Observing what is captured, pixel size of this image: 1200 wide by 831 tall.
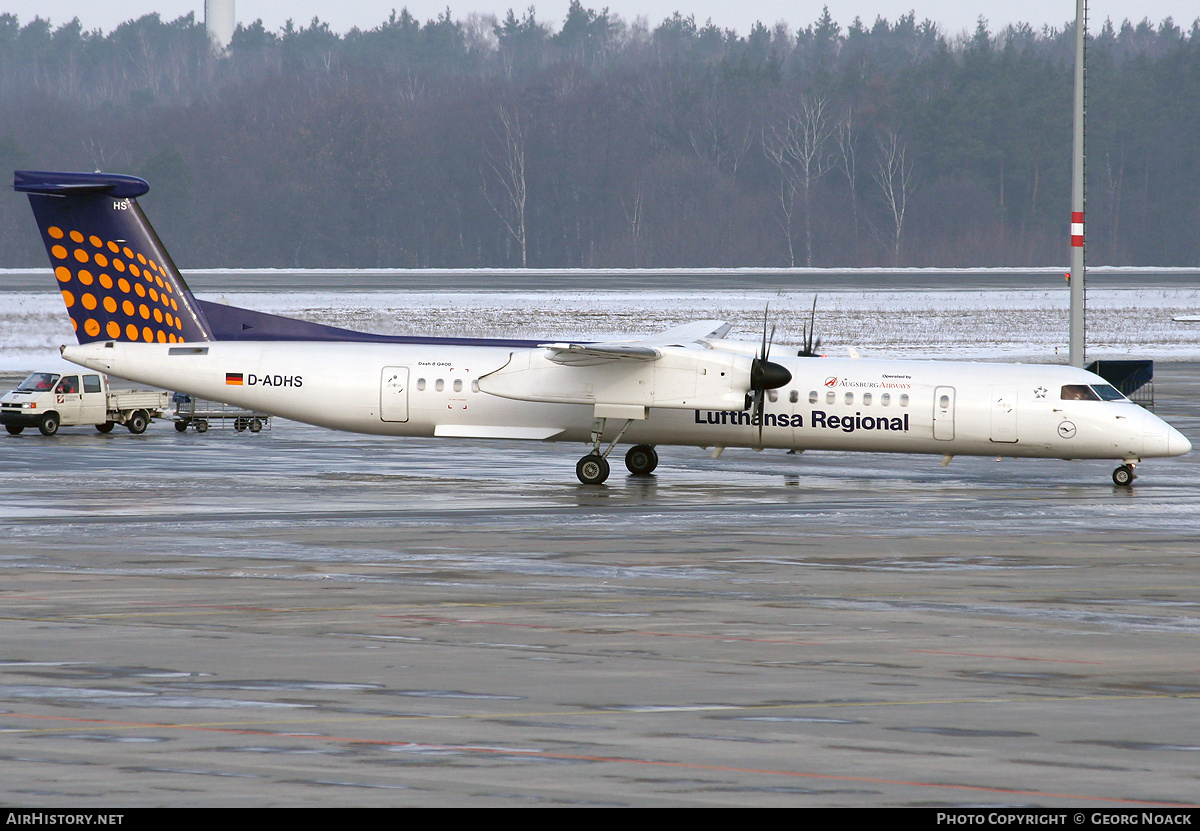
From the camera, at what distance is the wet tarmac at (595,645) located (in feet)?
27.9

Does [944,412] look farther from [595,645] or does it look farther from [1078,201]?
[595,645]

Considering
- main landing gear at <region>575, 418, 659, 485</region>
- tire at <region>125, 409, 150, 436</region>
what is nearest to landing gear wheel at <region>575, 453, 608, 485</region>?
main landing gear at <region>575, 418, 659, 485</region>

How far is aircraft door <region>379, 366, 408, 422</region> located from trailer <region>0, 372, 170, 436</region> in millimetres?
9949

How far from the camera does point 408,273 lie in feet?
327

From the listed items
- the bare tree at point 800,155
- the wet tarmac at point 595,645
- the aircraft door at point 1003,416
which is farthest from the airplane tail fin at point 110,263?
the bare tree at point 800,155

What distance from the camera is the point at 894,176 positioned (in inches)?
4764

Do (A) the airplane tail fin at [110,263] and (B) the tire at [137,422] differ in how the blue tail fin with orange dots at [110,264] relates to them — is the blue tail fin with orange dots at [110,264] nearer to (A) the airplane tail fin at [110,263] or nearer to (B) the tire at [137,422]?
(A) the airplane tail fin at [110,263]

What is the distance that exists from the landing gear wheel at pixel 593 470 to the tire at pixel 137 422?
1402 cm

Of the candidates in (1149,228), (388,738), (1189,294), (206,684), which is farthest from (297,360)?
(1149,228)

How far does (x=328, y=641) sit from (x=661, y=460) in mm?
18020

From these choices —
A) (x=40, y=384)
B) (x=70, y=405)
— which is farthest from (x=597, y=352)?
(x=40, y=384)

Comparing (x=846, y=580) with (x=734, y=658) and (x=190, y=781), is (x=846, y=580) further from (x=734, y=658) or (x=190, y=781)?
(x=190, y=781)

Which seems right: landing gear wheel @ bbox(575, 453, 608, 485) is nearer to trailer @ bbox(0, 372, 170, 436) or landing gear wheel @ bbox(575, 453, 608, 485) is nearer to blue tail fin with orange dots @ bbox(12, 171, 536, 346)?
blue tail fin with orange dots @ bbox(12, 171, 536, 346)

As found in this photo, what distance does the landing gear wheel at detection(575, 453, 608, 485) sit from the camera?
83.7ft
